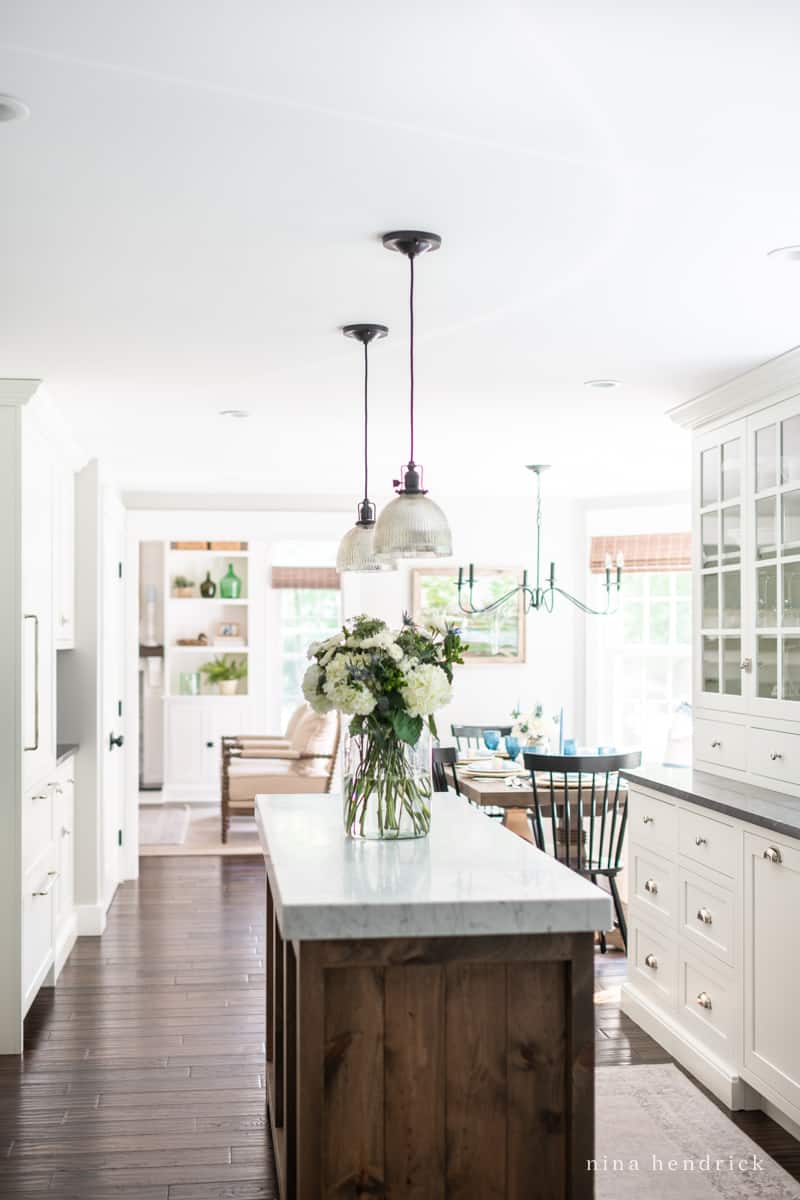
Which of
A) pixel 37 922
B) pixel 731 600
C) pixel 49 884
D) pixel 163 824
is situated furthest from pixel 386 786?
pixel 163 824

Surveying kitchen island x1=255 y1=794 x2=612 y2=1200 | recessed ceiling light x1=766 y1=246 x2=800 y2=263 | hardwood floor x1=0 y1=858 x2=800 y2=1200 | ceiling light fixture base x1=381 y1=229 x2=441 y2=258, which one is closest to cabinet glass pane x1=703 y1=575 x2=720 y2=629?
hardwood floor x1=0 y1=858 x2=800 y2=1200

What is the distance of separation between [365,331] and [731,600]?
1.80 meters

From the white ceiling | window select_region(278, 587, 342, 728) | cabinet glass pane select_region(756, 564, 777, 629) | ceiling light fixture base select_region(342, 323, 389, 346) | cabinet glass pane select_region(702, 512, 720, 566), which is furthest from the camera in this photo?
window select_region(278, 587, 342, 728)

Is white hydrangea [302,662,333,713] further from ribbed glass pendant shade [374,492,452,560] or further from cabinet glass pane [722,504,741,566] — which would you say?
cabinet glass pane [722,504,741,566]

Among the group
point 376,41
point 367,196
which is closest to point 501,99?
point 376,41

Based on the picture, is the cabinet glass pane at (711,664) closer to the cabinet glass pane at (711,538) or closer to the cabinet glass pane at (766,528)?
the cabinet glass pane at (711,538)

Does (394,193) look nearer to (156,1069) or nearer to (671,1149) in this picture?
(671,1149)

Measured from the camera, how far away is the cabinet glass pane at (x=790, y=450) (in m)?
4.02

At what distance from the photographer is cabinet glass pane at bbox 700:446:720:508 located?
471cm

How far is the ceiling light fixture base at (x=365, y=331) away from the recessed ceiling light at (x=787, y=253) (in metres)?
1.28

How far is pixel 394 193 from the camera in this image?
2.61m

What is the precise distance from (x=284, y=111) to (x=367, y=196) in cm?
47

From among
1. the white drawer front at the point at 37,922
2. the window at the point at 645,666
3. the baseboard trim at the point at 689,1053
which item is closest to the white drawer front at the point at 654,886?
the baseboard trim at the point at 689,1053

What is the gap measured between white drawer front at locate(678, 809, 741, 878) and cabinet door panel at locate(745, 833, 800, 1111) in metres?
0.09
